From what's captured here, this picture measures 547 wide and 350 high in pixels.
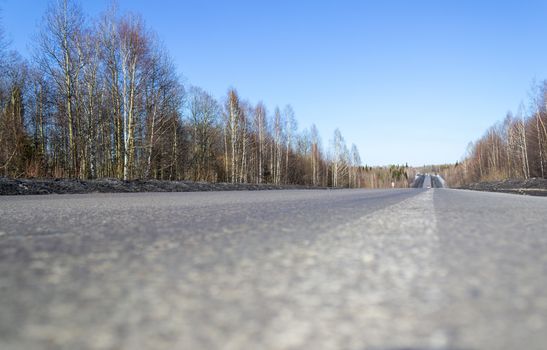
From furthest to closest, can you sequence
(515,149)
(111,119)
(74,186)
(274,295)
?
(515,149), (111,119), (74,186), (274,295)

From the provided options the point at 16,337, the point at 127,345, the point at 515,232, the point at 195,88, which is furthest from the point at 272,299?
the point at 195,88

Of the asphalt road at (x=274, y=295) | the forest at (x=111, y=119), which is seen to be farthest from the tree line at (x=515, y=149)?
the asphalt road at (x=274, y=295)

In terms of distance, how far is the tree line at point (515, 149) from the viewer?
39.2m

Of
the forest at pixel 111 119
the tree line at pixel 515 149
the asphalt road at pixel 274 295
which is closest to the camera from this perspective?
the asphalt road at pixel 274 295

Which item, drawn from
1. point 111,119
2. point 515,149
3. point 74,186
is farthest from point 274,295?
point 515,149

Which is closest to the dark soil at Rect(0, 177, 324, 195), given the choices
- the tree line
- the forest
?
the forest

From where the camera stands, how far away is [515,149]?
47.9 m

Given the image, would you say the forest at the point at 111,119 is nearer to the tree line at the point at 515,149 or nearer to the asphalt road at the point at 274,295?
the asphalt road at the point at 274,295

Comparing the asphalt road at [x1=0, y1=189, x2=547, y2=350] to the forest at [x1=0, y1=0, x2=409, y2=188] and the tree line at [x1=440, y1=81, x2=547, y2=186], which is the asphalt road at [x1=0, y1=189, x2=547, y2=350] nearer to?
the forest at [x1=0, y1=0, x2=409, y2=188]

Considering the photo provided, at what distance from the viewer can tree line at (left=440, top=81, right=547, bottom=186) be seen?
1545 inches

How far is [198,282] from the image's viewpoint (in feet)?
2.59

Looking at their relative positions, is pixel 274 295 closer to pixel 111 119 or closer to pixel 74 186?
pixel 74 186

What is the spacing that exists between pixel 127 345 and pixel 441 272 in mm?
735

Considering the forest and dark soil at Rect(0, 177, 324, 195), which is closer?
dark soil at Rect(0, 177, 324, 195)
